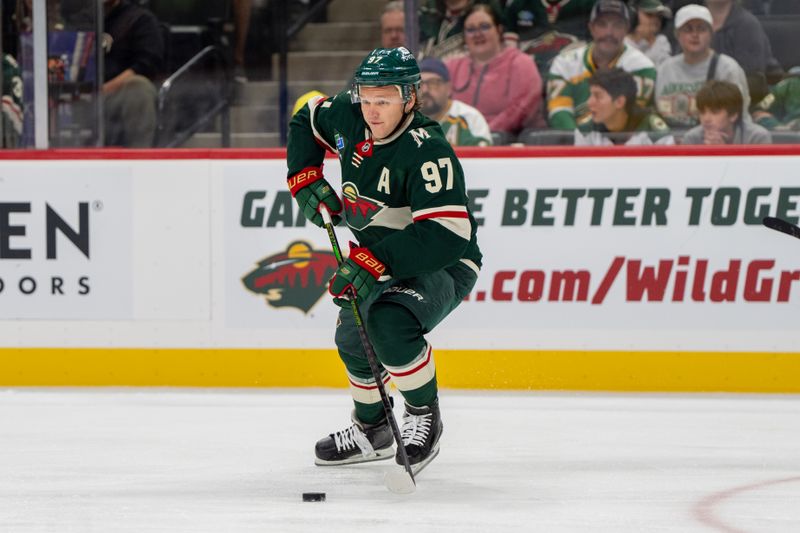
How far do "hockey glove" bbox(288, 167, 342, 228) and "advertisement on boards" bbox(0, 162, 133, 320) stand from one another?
166cm

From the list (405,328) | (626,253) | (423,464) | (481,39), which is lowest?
(423,464)

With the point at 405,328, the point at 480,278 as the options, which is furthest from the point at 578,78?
the point at 405,328

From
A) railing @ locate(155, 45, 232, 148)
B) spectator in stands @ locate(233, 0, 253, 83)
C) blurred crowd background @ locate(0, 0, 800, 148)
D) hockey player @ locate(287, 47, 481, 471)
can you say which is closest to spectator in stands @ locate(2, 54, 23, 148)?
blurred crowd background @ locate(0, 0, 800, 148)

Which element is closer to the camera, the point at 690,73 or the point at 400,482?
the point at 400,482

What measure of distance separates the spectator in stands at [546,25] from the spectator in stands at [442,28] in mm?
195

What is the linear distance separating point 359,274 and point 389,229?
0.22 metres

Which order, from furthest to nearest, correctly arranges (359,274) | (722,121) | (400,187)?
(722,121) < (400,187) < (359,274)

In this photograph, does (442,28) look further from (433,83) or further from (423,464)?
(423,464)

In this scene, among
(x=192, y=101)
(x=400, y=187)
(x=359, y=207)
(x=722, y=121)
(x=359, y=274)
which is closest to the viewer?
(x=359, y=274)

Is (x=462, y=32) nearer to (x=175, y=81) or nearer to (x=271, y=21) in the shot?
(x=271, y=21)

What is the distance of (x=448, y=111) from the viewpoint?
16.9 feet

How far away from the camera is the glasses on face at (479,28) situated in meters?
5.22

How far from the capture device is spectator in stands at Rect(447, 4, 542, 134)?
16.7ft

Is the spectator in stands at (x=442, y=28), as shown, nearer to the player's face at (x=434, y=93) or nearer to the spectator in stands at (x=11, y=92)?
the player's face at (x=434, y=93)
